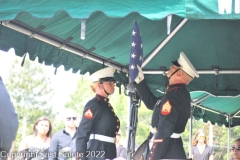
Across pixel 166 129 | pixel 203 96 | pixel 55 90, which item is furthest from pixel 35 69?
pixel 166 129

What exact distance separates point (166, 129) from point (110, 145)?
1.02 meters

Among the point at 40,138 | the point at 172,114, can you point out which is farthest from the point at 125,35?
the point at 40,138

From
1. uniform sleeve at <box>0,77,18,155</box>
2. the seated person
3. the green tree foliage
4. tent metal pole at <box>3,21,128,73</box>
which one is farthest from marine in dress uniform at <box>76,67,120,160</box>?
the green tree foliage

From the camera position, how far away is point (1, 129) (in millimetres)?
2426

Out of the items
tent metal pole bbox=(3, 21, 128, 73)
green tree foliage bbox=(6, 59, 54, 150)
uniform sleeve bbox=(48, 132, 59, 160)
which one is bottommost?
uniform sleeve bbox=(48, 132, 59, 160)

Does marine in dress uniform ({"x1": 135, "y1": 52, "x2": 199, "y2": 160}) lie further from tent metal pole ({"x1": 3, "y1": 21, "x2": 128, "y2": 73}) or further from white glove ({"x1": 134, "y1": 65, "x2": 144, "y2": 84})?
tent metal pole ({"x1": 3, "y1": 21, "x2": 128, "y2": 73})

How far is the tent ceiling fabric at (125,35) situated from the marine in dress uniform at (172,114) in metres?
0.59

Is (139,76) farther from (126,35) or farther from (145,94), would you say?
(126,35)

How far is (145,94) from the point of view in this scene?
15.4ft

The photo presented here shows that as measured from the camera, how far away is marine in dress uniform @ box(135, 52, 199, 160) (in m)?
4.07

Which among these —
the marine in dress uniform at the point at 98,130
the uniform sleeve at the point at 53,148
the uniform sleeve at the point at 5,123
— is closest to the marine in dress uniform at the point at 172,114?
the marine in dress uniform at the point at 98,130

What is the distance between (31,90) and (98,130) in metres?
25.9

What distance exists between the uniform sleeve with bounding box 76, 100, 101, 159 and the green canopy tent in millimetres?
800

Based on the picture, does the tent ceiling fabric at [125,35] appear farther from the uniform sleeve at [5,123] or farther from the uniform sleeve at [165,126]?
the uniform sleeve at [5,123]
